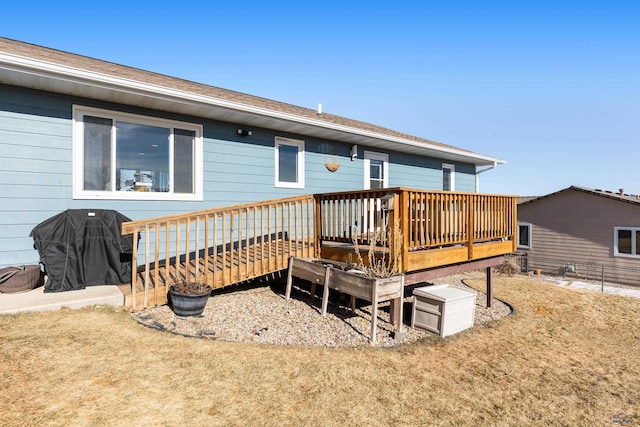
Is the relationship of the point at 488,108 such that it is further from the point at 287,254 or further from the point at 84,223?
the point at 84,223

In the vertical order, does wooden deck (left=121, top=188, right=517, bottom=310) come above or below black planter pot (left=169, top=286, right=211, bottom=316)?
above

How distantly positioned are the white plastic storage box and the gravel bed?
159 mm

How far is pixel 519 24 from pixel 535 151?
2389 cm

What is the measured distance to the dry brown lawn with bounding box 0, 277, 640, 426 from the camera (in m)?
2.46

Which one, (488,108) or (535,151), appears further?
(535,151)

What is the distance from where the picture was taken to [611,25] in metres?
9.12

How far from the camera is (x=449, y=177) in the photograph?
38.9ft

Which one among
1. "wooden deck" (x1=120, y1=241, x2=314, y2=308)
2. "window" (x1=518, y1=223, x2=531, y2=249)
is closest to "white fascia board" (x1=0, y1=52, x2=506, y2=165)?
"wooden deck" (x1=120, y1=241, x2=314, y2=308)

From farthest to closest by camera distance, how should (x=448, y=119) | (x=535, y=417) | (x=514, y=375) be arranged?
(x=448, y=119) < (x=514, y=375) < (x=535, y=417)

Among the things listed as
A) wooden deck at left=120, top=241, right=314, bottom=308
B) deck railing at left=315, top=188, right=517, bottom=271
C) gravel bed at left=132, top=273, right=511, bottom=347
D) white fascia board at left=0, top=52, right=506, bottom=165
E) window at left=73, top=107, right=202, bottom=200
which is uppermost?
white fascia board at left=0, top=52, right=506, bottom=165

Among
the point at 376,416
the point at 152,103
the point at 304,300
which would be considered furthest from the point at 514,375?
the point at 152,103

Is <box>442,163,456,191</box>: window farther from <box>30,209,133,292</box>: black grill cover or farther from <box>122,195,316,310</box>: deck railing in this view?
<box>30,209,133,292</box>: black grill cover

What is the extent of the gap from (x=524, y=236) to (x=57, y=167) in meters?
20.1

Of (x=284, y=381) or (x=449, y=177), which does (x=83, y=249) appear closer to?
(x=284, y=381)
